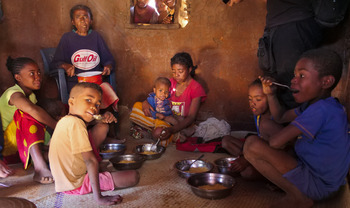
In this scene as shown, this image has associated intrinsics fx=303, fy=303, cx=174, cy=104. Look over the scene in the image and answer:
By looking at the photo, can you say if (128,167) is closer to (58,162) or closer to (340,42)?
(58,162)

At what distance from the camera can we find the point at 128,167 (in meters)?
2.95

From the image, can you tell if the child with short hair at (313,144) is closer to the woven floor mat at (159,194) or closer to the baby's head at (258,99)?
the woven floor mat at (159,194)

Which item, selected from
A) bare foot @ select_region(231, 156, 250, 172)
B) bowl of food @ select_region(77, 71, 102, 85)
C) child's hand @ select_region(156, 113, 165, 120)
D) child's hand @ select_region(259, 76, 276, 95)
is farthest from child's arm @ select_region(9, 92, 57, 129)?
child's hand @ select_region(259, 76, 276, 95)

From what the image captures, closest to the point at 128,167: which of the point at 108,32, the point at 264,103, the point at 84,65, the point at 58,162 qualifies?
the point at 58,162

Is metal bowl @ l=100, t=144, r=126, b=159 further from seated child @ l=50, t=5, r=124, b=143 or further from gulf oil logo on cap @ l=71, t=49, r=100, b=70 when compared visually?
gulf oil logo on cap @ l=71, t=49, r=100, b=70

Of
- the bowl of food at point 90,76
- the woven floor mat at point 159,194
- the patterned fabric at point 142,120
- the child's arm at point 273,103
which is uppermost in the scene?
the bowl of food at point 90,76

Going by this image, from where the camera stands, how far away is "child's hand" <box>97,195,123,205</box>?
2.23 m

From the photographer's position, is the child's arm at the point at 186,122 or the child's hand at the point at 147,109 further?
the child's hand at the point at 147,109

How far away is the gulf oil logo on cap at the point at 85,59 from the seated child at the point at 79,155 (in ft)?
5.97

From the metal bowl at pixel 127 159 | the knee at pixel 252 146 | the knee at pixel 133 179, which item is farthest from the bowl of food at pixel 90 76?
the knee at pixel 252 146

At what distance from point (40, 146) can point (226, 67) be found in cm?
274

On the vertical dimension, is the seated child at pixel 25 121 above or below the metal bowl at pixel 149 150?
above

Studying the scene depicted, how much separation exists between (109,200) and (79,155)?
0.45 meters

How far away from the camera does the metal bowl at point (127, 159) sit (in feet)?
9.58
